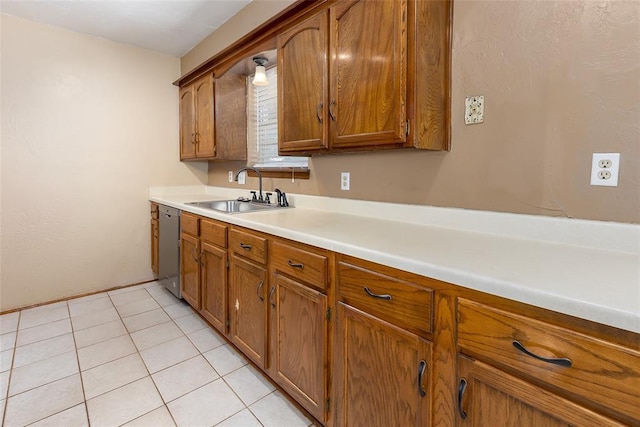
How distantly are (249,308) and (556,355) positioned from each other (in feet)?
4.73

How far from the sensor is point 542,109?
1.20 m

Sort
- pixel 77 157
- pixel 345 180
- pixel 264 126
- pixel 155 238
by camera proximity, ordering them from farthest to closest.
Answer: pixel 155 238
pixel 77 157
pixel 264 126
pixel 345 180

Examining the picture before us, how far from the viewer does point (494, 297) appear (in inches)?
31.4

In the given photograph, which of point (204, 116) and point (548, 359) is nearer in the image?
point (548, 359)

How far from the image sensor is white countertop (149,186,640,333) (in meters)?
0.70

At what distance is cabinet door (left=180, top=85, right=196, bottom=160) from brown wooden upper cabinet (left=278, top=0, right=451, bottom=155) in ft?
5.84

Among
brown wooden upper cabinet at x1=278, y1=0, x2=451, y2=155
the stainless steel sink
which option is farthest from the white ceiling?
the stainless steel sink

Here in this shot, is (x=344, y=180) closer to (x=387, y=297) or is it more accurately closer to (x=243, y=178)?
(x=387, y=297)

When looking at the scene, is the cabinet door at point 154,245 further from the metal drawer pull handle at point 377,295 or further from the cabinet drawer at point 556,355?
the cabinet drawer at point 556,355

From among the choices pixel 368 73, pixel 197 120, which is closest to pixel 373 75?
pixel 368 73

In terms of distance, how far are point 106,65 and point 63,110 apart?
59cm

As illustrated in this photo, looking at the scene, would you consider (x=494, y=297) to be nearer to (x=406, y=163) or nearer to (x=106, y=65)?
(x=406, y=163)

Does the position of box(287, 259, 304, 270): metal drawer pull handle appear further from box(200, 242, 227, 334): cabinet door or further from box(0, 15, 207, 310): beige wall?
box(0, 15, 207, 310): beige wall

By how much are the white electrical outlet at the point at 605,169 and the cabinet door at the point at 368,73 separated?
674 millimetres
